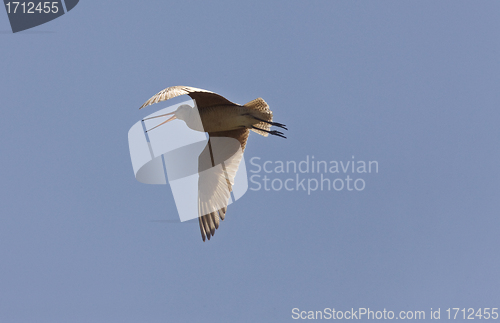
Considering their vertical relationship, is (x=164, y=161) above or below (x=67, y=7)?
below

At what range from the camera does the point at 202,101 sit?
6164 millimetres

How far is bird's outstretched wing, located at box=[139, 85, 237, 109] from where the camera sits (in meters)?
5.05

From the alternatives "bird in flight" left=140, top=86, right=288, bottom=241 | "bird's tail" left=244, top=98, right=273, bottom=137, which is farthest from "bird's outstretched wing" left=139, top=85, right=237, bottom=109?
"bird's tail" left=244, top=98, right=273, bottom=137

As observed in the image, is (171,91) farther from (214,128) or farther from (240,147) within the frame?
(240,147)

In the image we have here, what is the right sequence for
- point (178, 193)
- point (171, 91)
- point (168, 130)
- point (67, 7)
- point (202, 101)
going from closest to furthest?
point (171, 91) < point (202, 101) < point (168, 130) < point (178, 193) < point (67, 7)

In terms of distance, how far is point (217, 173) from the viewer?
7469 millimetres

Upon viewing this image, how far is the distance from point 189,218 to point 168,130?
1222mm

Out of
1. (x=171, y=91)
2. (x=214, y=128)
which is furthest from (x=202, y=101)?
(x=171, y=91)

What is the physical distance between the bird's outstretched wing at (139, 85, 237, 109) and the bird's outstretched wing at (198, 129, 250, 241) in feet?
2.74

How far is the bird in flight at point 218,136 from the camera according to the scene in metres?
6.30
